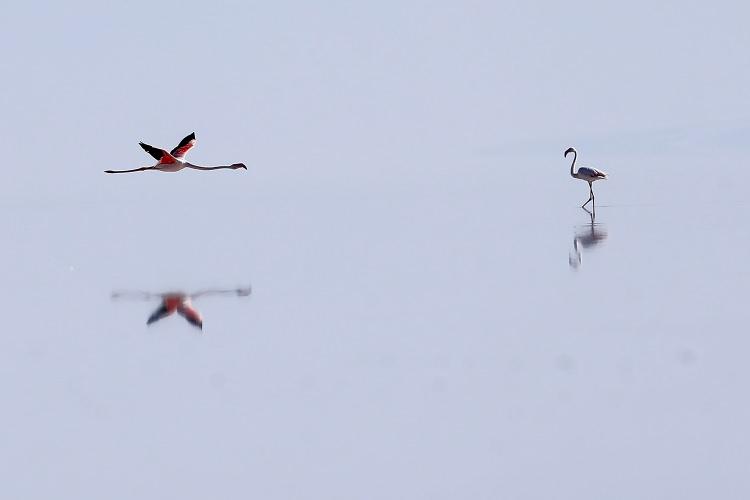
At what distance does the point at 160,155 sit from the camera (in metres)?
15.2

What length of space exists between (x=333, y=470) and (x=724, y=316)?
4.27 metres

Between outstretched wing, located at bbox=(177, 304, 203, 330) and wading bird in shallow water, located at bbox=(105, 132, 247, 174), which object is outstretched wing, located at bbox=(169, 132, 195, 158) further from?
outstretched wing, located at bbox=(177, 304, 203, 330)

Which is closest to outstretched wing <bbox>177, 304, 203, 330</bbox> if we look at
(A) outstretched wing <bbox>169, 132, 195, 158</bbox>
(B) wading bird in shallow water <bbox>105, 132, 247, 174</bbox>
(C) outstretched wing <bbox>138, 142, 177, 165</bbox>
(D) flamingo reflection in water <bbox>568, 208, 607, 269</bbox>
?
(D) flamingo reflection in water <bbox>568, 208, 607, 269</bbox>

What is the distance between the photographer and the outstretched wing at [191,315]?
32.7 ft

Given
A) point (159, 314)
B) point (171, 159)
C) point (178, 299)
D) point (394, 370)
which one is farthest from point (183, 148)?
point (394, 370)

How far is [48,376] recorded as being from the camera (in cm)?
813

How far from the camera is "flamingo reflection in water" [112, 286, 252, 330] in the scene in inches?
405

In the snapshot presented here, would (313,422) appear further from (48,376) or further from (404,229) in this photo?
(404,229)

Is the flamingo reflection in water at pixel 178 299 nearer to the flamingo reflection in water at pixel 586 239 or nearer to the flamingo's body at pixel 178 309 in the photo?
the flamingo's body at pixel 178 309

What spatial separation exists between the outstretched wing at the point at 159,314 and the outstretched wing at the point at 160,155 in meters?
4.37

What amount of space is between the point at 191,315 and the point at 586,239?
6.05m

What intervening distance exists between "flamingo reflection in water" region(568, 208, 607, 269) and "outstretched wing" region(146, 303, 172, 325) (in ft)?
12.2

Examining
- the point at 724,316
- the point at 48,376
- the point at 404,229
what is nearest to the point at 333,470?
the point at 48,376

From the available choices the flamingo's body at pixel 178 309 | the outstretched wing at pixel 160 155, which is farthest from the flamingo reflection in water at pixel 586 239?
the outstretched wing at pixel 160 155
